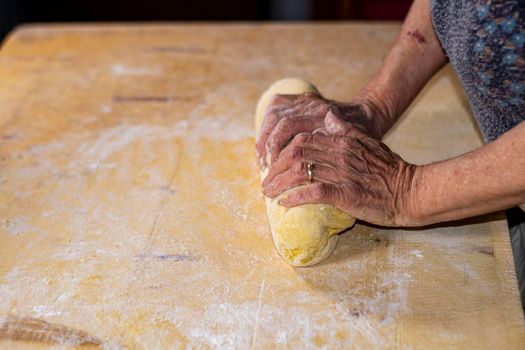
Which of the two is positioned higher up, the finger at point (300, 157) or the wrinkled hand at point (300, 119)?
the finger at point (300, 157)

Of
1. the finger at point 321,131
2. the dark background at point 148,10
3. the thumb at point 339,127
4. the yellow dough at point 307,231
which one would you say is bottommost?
the dark background at point 148,10

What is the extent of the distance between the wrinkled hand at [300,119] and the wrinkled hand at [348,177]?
92 millimetres

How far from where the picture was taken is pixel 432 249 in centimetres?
138

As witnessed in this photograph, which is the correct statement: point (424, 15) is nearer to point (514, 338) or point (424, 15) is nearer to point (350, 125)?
point (350, 125)

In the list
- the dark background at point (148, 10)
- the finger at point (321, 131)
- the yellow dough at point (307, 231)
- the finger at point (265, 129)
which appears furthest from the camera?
the dark background at point (148, 10)

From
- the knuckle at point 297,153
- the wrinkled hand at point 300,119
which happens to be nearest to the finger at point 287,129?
the wrinkled hand at point 300,119

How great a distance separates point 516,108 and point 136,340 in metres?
0.87

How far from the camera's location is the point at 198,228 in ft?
4.82

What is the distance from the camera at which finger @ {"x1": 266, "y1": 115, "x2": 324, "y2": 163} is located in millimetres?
1498

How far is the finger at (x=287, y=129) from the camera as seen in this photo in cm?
150

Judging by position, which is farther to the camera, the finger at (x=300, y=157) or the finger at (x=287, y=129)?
the finger at (x=287, y=129)

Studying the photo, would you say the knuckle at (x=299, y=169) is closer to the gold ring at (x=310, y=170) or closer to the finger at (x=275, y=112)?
the gold ring at (x=310, y=170)

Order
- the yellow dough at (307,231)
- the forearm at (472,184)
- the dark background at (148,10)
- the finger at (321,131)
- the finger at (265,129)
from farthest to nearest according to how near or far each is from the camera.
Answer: the dark background at (148,10), the finger at (265,129), the finger at (321,131), the yellow dough at (307,231), the forearm at (472,184)

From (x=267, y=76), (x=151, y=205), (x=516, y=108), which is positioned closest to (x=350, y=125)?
(x=516, y=108)
